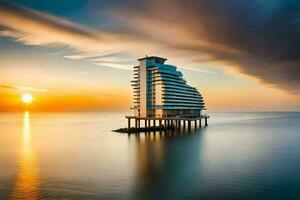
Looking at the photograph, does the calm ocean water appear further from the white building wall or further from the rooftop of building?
the rooftop of building

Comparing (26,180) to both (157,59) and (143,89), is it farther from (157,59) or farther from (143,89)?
(157,59)

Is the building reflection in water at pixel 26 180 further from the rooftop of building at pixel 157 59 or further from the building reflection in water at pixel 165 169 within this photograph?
the rooftop of building at pixel 157 59

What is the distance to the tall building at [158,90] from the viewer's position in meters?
120

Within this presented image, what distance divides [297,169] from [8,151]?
65269 millimetres

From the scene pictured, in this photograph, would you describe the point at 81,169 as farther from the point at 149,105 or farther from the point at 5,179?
the point at 149,105

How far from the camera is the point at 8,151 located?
72.7 m

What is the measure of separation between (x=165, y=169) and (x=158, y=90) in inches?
2916

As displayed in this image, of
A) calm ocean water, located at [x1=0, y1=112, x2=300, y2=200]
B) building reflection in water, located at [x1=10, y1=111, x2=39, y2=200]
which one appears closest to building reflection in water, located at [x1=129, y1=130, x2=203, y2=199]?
calm ocean water, located at [x1=0, y1=112, x2=300, y2=200]

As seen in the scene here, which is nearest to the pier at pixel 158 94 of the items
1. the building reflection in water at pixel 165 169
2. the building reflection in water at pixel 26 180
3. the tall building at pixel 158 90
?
the tall building at pixel 158 90

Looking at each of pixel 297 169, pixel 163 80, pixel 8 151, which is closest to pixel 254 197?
pixel 297 169

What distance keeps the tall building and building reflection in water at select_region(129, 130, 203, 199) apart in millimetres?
46460

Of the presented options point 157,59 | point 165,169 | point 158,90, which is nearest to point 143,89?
point 158,90

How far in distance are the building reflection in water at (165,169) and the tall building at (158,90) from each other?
46.5 metres

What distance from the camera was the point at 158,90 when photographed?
397 feet
